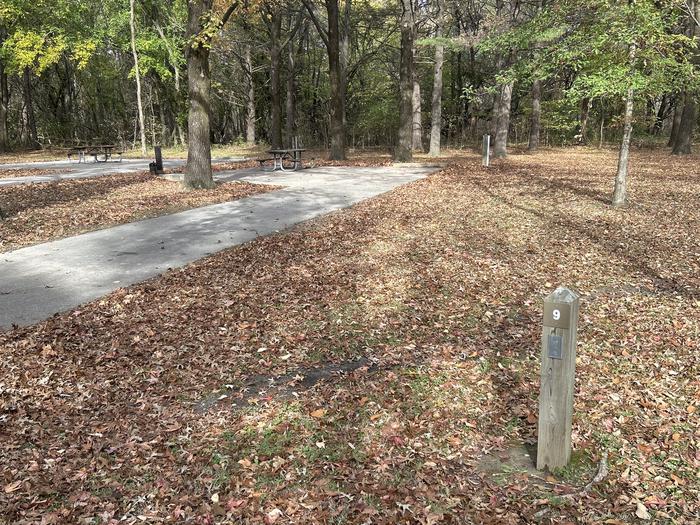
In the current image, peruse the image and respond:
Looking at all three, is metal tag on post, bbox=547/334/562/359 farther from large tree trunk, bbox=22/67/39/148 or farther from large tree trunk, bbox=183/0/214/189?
large tree trunk, bbox=22/67/39/148

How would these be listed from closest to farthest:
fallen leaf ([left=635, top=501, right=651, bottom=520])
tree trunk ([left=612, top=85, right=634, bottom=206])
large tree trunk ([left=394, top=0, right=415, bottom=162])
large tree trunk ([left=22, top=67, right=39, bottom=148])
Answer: fallen leaf ([left=635, top=501, right=651, bottom=520])
tree trunk ([left=612, top=85, right=634, bottom=206])
large tree trunk ([left=394, top=0, right=415, bottom=162])
large tree trunk ([left=22, top=67, right=39, bottom=148])

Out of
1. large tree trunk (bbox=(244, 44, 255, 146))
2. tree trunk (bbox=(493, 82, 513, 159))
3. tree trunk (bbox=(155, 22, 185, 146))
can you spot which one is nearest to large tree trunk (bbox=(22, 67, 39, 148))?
tree trunk (bbox=(155, 22, 185, 146))

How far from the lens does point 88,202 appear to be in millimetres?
11789

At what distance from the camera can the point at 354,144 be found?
37.8 metres

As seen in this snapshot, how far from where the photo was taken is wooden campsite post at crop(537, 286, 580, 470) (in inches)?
113

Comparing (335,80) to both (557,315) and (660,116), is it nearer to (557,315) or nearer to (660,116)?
(557,315)

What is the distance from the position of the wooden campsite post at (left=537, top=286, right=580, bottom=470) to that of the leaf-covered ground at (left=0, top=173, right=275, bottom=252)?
802 centimetres

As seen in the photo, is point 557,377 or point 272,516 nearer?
point 272,516

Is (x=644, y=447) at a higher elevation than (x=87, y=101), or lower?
lower

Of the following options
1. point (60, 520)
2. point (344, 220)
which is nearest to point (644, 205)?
point (344, 220)

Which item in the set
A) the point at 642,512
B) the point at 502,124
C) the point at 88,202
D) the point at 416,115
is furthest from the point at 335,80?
the point at 642,512

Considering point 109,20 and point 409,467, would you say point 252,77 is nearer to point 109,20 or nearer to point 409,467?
point 109,20

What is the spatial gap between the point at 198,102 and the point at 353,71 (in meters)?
19.5

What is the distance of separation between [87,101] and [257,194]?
39.0 m
